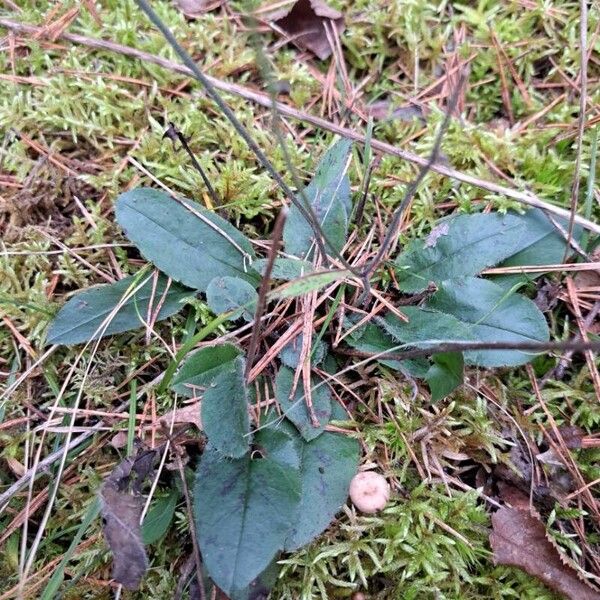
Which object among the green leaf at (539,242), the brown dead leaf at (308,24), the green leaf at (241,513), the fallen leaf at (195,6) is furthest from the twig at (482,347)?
the fallen leaf at (195,6)

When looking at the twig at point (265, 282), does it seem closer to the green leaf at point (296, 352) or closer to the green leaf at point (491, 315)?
the green leaf at point (296, 352)

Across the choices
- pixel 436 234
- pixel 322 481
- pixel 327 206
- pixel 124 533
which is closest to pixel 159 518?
pixel 124 533

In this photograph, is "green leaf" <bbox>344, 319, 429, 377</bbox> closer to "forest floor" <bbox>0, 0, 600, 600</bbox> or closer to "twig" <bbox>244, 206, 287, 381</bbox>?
"forest floor" <bbox>0, 0, 600, 600</bbox>

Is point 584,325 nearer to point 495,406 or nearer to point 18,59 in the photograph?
point 495,406

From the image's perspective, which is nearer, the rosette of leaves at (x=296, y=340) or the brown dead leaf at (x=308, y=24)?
the rosette of leaves at (x=296, y=340)

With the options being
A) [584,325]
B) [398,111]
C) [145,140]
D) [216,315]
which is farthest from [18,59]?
[584,325]

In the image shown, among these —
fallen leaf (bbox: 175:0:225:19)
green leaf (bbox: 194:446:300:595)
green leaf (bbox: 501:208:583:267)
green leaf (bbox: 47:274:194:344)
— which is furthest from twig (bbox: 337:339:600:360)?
fallen leaf (bbox: 175:0:225:19)

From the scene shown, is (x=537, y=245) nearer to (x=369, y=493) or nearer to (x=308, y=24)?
(x=369, y=493)
